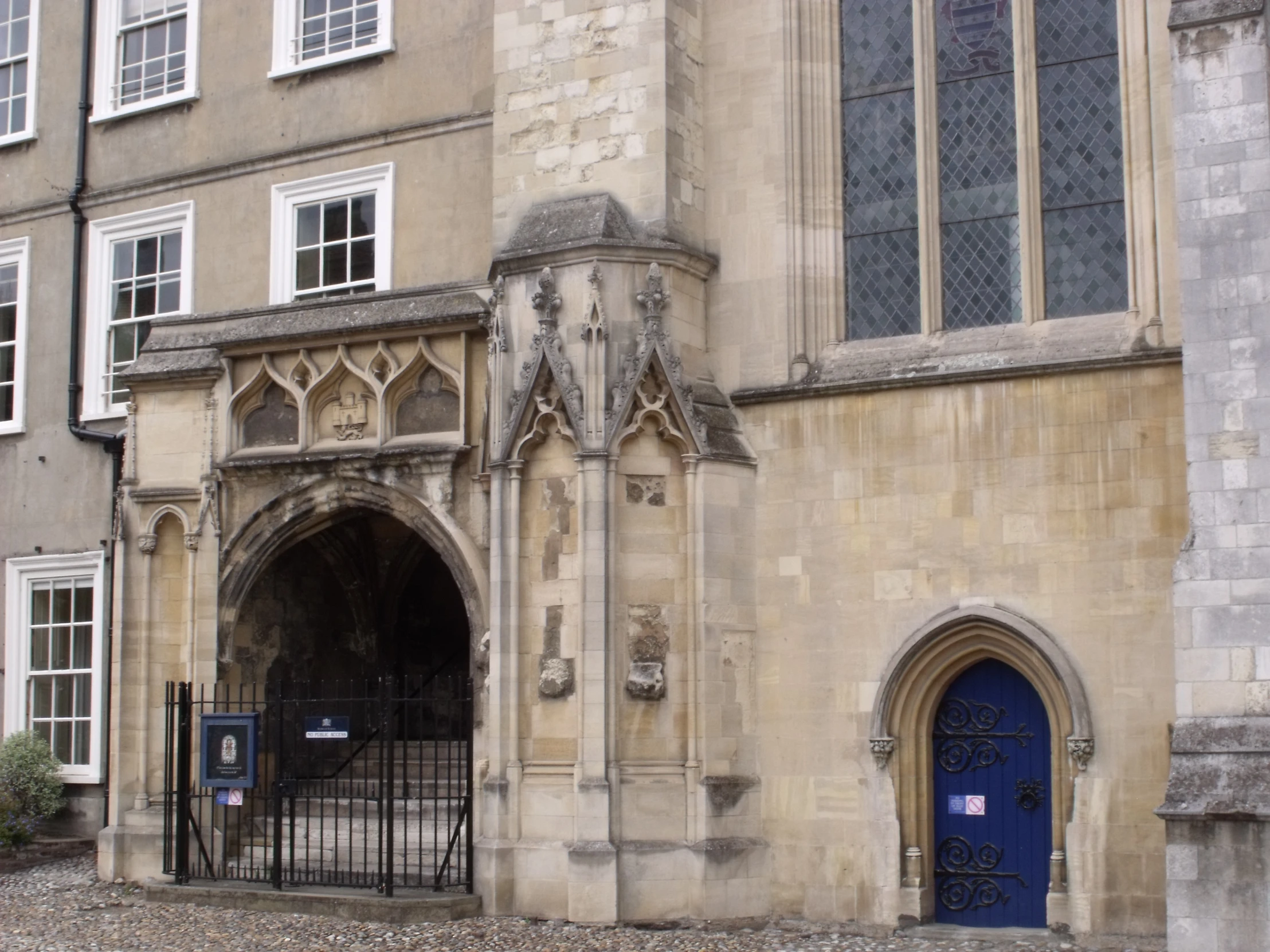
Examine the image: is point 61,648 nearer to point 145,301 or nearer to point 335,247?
point 145,301

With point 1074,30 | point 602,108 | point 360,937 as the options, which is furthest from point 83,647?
point 1074,30

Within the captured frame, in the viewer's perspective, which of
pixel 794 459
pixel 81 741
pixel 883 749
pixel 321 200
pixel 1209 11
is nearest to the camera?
pixel 1209 11

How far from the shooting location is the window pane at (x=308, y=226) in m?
15.9

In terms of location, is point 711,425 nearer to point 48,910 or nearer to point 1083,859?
point 1083,859

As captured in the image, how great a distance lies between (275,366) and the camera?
47.0 feet

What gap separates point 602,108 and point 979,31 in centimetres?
279

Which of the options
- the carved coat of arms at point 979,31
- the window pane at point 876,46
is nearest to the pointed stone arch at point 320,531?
Result: the window pane at point 876,46

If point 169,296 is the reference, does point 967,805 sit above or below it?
below

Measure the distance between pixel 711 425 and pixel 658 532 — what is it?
0.86 metres

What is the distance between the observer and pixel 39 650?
17297 mm

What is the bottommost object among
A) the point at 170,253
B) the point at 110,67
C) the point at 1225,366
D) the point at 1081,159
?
the point at 1225,366

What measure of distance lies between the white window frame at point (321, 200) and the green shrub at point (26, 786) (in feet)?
15.4

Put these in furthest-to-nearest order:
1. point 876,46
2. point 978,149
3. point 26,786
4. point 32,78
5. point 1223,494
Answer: point 32,78, point 26,786, point 876,46, point 978,149, point 1223,494

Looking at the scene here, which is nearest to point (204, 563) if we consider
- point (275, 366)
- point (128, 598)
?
point (128, 598)
